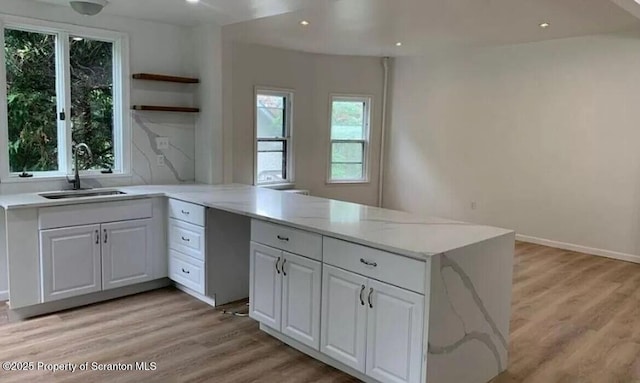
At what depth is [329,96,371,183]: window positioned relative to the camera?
736 centimetres

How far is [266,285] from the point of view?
10.5ft

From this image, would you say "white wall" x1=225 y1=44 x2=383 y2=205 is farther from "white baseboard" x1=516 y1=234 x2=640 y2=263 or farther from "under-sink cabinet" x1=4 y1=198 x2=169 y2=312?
"white baseboard" x1=516 y1=234 x2=640 y2=263

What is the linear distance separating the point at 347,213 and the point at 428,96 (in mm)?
4447

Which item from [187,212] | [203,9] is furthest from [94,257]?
[203,9]

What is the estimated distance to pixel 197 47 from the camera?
15.5 ft

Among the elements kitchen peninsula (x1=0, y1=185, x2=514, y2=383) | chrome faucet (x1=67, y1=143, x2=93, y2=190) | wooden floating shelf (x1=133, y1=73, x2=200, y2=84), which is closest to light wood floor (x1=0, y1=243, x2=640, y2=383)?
kitchen peninsula (x1=0, y1=185, x2=514, y2=383)

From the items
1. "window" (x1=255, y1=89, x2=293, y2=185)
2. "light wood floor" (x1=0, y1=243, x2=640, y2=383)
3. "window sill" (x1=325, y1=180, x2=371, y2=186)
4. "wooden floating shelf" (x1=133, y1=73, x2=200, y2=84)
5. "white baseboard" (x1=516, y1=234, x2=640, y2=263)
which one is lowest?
"light wood floor" (x1=0, y1=243, x2=640, y2=383)

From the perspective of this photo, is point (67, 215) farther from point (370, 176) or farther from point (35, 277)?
point (370, 176)

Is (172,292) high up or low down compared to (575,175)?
down

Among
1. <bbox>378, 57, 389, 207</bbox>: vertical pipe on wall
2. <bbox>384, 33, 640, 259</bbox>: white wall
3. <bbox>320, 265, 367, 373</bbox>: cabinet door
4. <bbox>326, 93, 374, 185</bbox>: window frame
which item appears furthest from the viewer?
<bbox>378, 57, 389, 207</bbox>: vertical pipe on wall

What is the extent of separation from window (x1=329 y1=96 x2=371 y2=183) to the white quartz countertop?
314cm

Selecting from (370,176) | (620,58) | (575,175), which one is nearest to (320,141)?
(370,176)

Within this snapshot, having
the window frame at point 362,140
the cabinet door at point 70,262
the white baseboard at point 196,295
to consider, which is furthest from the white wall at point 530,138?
the cabinet door at point 70,262

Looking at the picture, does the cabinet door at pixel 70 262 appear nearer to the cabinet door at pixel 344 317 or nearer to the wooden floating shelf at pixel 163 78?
the wooden floating shelf at pixel 163 78
